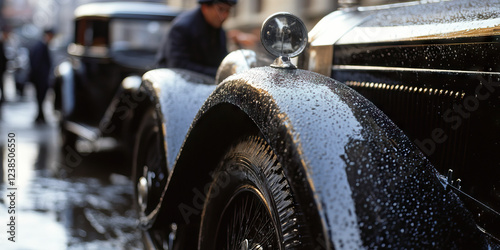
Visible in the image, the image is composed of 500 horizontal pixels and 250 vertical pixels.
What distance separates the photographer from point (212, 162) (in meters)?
2.08

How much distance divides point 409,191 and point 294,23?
753 millimetres

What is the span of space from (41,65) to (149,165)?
8837 millimetres

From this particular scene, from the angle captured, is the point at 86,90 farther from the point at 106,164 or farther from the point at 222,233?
the point at 222,233

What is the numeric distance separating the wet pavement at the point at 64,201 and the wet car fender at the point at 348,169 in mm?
2250

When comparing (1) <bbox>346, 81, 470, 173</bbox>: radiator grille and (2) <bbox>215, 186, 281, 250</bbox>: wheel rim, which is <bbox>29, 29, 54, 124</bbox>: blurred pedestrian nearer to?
(2) <bbox>215, 186, 281, 250</bbox>: wheel rim

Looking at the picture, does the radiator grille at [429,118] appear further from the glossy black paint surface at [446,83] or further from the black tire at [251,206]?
the black tire at [251,206]

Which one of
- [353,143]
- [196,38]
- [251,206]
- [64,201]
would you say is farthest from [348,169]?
[64,201]

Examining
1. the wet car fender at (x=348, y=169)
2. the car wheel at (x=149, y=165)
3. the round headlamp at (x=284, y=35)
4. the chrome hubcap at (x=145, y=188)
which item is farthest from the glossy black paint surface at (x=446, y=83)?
the chrome hubcap at (x=145, y=188)

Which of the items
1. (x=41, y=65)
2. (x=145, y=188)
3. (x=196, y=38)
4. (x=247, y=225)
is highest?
(x=196, y=38)

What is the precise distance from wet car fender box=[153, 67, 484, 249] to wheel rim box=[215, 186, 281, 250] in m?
0.23

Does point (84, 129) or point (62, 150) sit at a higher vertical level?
point (84, 129)

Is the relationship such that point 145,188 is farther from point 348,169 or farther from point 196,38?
point 348,169

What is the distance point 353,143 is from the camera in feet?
4.55

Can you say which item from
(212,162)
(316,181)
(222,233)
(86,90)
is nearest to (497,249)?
(316,181)
